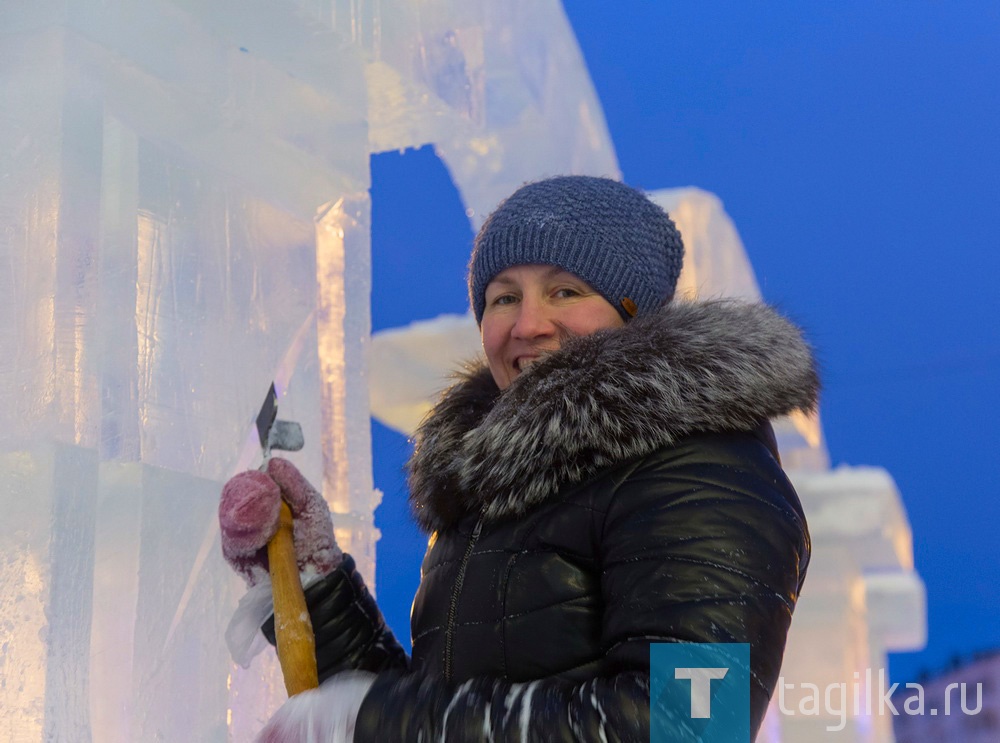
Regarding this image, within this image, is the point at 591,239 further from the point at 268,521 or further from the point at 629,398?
the point at 268,521

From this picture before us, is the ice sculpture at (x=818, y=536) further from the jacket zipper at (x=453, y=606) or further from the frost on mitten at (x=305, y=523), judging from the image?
the jacket zipper at (x=453, y=606)

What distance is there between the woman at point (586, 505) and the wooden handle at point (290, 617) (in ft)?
0.14

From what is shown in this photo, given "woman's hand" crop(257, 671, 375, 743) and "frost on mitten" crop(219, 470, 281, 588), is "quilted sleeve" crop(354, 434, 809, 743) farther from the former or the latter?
"frost on mitten" crop(219, 470, 281, 588)

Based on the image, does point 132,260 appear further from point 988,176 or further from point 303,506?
point 988,176

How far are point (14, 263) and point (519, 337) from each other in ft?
2.65

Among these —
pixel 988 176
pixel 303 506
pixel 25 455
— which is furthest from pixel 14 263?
pixel 988 176

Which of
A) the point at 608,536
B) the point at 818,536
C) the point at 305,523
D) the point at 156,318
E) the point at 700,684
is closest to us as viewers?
the point at 700,684

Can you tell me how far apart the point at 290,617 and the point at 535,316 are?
1.77 feet

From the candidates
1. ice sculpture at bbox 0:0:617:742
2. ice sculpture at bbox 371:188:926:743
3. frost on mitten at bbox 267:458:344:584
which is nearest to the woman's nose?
frost on mitten at bbox 267:458:344:584

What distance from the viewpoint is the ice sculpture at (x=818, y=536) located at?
12.4 ft

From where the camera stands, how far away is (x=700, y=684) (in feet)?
3.14

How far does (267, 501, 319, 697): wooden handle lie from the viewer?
136 cm

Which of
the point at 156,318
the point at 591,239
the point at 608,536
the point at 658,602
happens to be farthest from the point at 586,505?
the point at 156,318

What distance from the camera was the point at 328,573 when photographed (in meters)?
1.50
